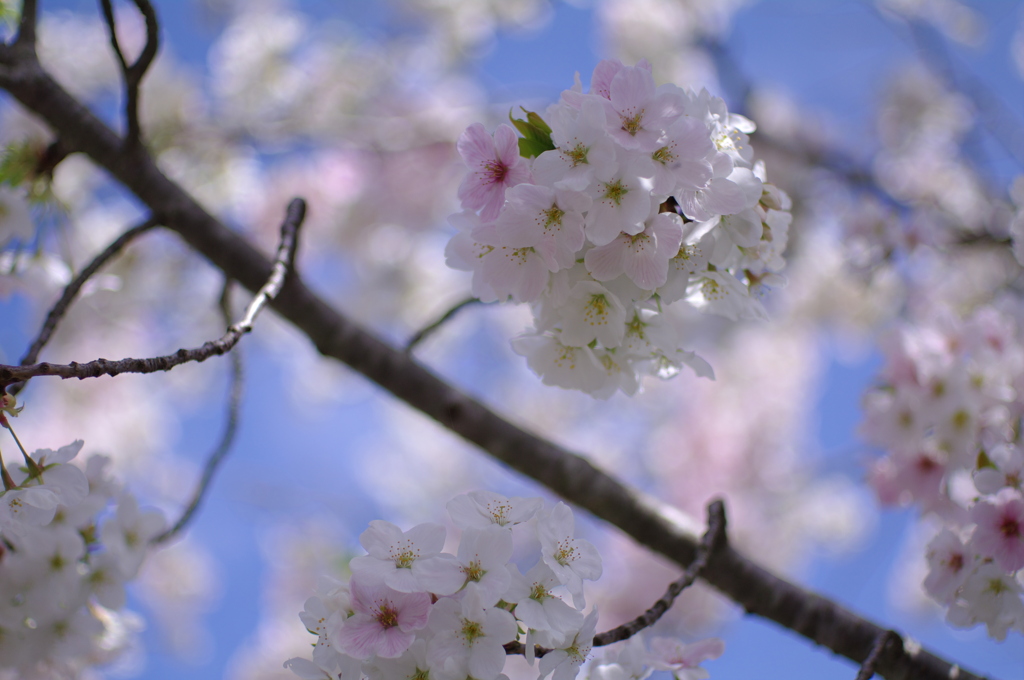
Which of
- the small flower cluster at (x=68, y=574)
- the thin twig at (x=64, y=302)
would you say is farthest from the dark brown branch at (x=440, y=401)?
the small flower cluster at (x=68, y=574)

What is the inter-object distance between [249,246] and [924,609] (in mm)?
6908

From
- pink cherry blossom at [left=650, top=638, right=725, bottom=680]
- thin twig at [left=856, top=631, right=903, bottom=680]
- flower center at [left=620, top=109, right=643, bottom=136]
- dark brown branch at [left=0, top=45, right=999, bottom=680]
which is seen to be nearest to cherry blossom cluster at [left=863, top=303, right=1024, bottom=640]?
thin twig at [left=856, top=631, right=903, bottom=680]

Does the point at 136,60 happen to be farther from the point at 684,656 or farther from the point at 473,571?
the point at 684,656

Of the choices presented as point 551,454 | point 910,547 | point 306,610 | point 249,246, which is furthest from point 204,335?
point 910,547

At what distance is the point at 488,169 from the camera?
2.60 ft

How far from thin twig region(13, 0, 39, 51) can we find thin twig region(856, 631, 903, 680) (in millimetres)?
1834

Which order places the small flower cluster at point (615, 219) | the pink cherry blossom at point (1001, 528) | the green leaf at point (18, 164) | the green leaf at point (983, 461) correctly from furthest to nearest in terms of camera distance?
the green leaf at point (18, 164) < the green leaf at point (983, 461) < the pink cherry blossom at point (1001, 528) < the small flower cluster at point (615, 219)

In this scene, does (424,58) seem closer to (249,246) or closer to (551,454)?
(249,246)

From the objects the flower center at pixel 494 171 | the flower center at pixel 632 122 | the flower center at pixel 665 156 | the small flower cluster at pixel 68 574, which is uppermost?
the flower center at pixel 632 122

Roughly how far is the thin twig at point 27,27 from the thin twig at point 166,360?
68cm

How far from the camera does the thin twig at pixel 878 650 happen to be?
0.90 m

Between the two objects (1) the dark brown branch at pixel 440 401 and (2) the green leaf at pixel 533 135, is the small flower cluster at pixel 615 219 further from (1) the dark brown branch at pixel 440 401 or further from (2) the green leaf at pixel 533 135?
(1) the dark brown branch at pixel 440 401

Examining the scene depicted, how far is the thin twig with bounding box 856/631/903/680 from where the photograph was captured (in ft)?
2.96

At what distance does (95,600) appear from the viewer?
118 cm
